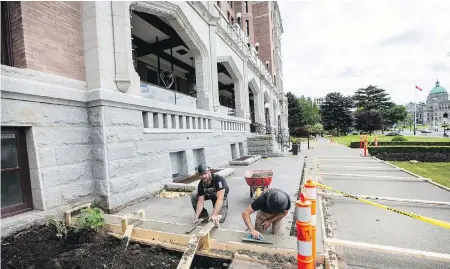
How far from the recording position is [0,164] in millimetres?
3967

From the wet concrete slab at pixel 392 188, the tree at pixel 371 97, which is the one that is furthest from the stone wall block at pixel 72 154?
the tree at pixel 371 97

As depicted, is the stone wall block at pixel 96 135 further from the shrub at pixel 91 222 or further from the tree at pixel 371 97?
the tree at pixel 371 97

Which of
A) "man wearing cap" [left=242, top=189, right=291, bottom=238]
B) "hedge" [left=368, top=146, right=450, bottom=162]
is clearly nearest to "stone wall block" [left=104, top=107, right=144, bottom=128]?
"man wearing cap" [left=242, top=189, right=291, bottom=238]

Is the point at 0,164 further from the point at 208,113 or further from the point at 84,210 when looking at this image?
the point at 208,113

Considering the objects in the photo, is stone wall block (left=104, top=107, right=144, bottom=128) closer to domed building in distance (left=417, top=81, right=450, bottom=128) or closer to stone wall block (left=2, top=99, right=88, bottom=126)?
stone wall block (left=2, top=99, right=88, bottom=126)

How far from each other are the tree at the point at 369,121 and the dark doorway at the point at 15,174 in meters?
73.8

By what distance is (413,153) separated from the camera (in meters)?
17.7

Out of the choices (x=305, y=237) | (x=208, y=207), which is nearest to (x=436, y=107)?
(x=208, y=207)

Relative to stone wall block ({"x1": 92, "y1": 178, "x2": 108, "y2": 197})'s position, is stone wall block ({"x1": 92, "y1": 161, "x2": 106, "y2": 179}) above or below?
above

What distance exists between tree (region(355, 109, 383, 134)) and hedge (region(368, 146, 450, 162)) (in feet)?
170

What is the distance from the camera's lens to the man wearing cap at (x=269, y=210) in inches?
134

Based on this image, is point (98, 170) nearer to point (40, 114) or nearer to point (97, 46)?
point (40, 114)

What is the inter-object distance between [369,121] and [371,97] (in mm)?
32293

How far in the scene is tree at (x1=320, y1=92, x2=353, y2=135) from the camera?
6906cm
